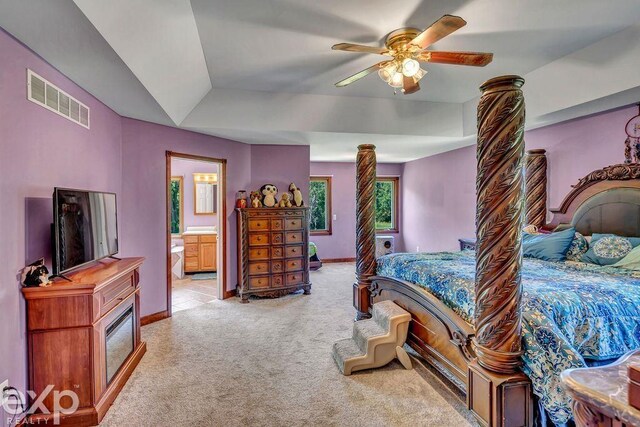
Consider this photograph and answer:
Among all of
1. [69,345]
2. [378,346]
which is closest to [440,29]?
[378,346]

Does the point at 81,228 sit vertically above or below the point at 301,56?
below

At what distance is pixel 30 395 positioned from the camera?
211 centimetres

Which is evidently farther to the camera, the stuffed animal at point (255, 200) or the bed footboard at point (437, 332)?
the stuffed animal at point (255, 200)

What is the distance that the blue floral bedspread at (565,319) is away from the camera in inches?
67.9

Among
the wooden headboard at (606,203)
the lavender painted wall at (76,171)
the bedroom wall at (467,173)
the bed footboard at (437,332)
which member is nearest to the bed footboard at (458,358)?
the bed footboard at (437,332)

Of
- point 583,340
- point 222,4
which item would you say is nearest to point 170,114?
point 222,4

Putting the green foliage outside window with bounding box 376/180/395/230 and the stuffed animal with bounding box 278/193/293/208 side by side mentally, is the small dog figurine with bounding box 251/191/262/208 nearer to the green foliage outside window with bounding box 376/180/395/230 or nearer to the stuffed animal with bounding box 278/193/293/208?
the stuffed animal with bounding box 278/193/293/208

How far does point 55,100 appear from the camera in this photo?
245 cm

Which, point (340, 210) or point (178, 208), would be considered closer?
point (178, 208)

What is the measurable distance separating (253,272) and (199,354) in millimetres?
1840

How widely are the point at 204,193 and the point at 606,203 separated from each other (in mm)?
6413

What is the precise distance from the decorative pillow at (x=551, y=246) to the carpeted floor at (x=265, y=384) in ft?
5.54

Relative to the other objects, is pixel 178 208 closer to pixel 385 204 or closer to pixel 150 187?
pixel 150 187

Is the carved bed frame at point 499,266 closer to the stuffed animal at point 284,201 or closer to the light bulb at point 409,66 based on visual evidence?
the light bulb at point 409,66
